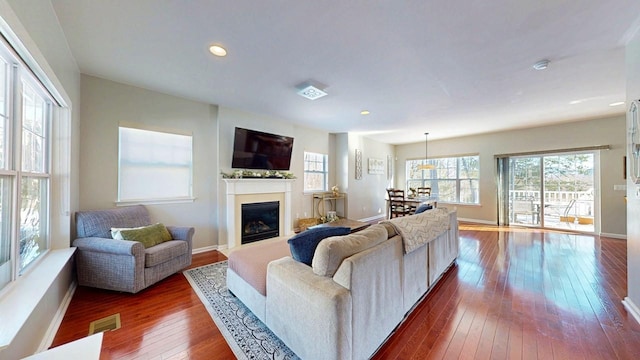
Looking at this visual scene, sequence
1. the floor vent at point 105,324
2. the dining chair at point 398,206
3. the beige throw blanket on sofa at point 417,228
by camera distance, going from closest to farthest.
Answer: the floor vent at point 105,324, the beige throw blanket on sofa at point 417,228, the dining chair at point 398,206

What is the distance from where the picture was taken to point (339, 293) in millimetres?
1310

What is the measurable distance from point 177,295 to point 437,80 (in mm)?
4014

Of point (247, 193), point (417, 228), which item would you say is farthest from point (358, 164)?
point (417, 228)

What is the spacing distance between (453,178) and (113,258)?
783cm

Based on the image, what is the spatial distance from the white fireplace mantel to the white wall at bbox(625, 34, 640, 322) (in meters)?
4.58

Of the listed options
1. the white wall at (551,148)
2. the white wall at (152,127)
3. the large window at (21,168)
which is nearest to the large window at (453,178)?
the white wall at (551,148)

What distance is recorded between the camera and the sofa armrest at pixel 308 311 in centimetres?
129

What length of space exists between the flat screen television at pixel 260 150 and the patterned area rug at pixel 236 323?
214cm

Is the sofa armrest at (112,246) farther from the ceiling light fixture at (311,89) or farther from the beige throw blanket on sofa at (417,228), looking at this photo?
the ceiling light fixture at (311,89)

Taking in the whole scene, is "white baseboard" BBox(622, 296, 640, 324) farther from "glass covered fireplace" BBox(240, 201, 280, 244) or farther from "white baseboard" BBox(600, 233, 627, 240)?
"glass covered fireplace" BBox(240, 201, 280, 244)

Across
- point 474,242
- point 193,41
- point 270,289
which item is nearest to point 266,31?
point 193,41

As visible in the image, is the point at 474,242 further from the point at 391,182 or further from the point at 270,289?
the point at 270,289

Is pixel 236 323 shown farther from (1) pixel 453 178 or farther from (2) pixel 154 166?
(1) pixel 453 178

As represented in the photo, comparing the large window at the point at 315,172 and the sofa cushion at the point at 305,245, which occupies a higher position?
the large window at the point at 315,172
